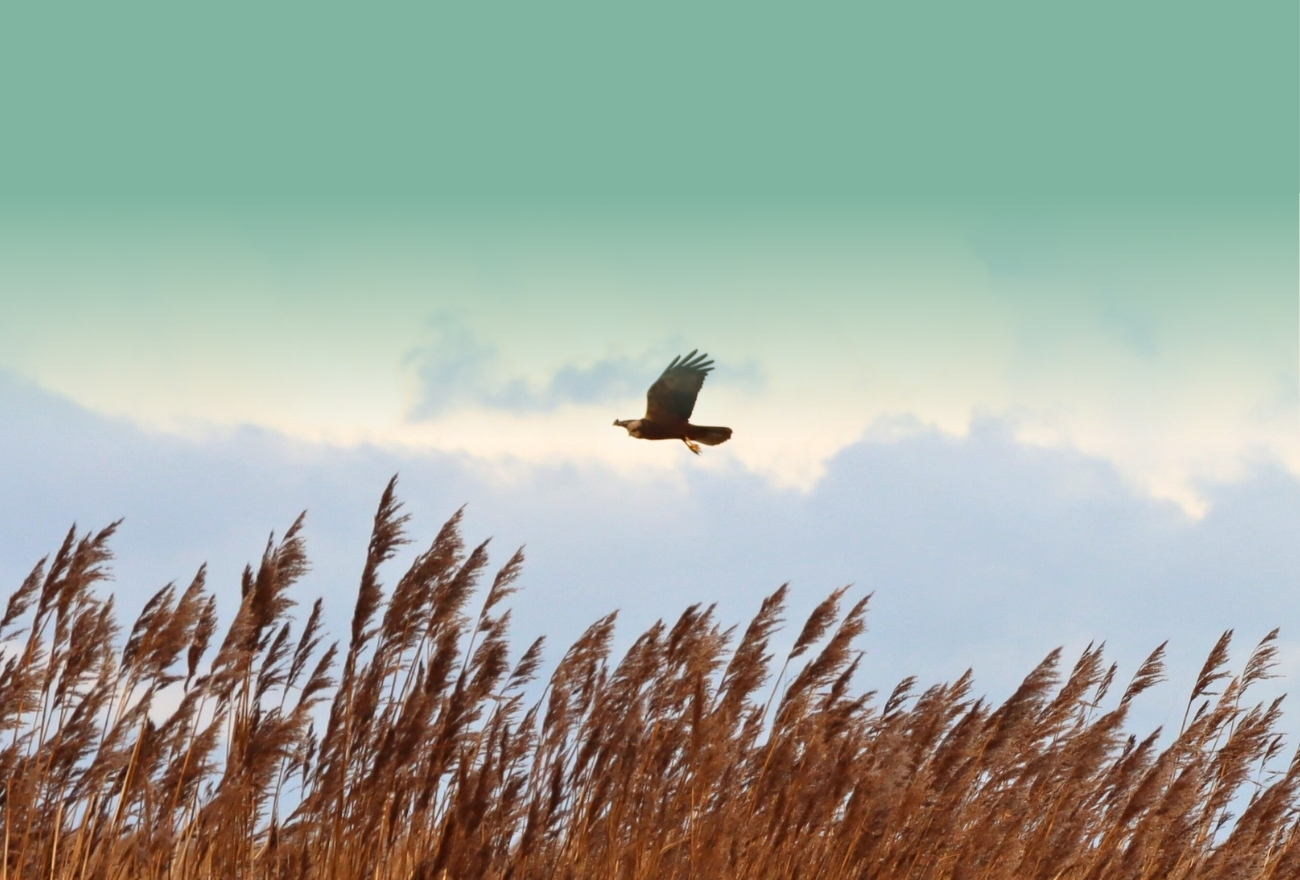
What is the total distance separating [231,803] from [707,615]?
1.74 meters

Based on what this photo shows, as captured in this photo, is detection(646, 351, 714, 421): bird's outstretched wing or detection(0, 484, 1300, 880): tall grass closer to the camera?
detection(0, 484, 1300, 880): tall grass

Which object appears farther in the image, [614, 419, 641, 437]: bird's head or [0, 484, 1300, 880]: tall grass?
[614, 419, 641, 437]: bird's head

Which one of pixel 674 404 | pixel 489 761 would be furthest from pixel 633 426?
pixel 489 761

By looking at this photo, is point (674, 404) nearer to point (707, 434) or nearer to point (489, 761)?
point (707, 434)

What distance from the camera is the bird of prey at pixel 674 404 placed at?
6586 millimetres

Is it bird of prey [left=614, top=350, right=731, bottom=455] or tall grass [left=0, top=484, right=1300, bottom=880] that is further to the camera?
bird of prey [left=614, top=350, right=731, bottom=455]

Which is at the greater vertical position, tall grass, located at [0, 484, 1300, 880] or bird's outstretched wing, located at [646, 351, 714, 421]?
bird's outstretched wing, located at [646, 351, 714, 421]

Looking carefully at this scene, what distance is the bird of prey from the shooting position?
21.6 feet

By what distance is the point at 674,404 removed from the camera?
6.62 meters

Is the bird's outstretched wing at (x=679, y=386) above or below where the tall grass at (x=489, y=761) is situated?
above

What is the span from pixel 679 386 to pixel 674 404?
0.34 ft

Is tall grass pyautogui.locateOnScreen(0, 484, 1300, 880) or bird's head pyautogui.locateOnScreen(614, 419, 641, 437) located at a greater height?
bird's head pyautogui.locateOnScreen(614, 419, 641, 437)

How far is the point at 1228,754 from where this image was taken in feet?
19.4

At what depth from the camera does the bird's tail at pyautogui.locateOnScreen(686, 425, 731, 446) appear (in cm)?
684
